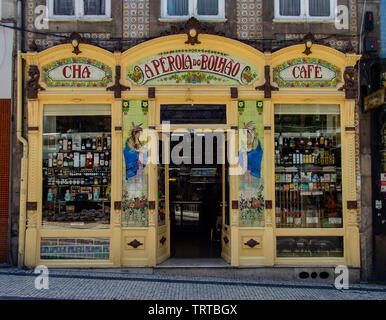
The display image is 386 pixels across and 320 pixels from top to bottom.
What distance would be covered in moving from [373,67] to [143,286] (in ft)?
21.7

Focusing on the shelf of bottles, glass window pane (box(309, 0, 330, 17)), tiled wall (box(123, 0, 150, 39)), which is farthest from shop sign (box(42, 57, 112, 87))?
glass window pane (box(309, 0, 330, 17))

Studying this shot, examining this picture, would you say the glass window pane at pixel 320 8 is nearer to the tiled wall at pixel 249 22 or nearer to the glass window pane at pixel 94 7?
the tiled wall at pixel 249 22

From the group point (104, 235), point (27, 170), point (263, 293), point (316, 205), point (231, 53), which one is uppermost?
point (231, 53)

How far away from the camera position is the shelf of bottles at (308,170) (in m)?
9.26

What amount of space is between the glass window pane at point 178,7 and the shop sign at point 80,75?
1.88 meters

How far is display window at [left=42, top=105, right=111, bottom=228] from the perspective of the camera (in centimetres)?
924

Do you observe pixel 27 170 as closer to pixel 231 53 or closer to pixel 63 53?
pixel 63 53

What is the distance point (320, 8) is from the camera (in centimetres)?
958

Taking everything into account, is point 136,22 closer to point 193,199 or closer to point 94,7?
point 94,7

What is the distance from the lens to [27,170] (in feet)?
30.1

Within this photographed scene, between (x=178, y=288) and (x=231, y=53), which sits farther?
(x=231, y=53)

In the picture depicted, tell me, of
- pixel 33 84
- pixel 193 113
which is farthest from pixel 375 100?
pixel 33 84

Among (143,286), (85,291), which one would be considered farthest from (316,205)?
(85,291)

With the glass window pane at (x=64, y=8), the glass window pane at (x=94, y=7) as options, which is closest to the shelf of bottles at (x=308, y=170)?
the glass window pane at (x=94, y=7)
